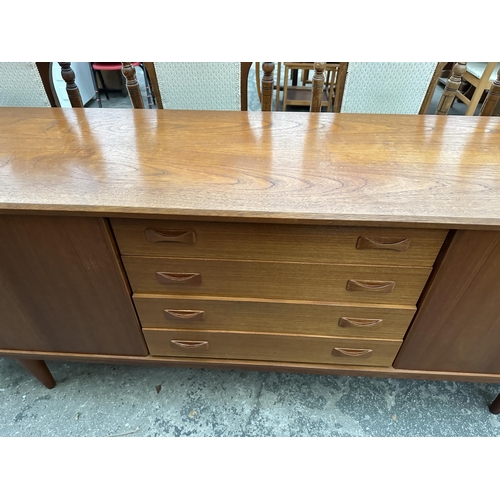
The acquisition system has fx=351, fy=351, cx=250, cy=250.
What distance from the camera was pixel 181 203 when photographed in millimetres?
689

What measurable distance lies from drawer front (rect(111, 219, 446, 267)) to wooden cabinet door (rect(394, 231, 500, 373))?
59 millimetres

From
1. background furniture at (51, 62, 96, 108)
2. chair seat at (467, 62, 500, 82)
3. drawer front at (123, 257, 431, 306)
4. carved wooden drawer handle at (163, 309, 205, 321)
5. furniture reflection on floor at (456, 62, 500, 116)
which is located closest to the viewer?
drawer front at (123, 257, 431, 306)

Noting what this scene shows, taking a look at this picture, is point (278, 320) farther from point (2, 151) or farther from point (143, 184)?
point (2, 151)

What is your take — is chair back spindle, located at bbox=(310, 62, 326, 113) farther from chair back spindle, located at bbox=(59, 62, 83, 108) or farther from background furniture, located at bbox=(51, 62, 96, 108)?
background furniture, located at bbox=(51, 62, 96, 108)

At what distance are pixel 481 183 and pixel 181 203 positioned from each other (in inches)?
24.7

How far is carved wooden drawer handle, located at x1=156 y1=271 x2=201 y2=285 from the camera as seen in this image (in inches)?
32.5

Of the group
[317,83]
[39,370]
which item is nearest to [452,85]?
[317,83]

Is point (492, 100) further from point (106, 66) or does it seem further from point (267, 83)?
point (106, 66)

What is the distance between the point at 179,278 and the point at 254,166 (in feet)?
1.04

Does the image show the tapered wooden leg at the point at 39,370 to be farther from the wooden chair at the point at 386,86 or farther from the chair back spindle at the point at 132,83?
the wooden chair at the point at 386,86

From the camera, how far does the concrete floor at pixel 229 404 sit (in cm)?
110

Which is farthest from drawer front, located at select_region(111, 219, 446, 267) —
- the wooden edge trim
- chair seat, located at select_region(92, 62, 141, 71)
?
chair seat, located at select_region(92, 62, 141, 71)

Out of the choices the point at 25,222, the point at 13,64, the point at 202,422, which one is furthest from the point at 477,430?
the point at 13,64

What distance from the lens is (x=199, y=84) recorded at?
1.23m
